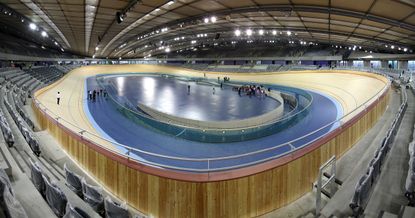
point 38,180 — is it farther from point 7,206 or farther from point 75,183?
point 7,206

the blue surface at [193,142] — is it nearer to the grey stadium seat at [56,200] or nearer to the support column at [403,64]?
the grey stadium seat at [56,200]

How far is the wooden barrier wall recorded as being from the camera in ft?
11.9

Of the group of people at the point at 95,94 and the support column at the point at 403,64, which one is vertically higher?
the support column at the point at 403,64

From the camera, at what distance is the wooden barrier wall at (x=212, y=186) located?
364cm

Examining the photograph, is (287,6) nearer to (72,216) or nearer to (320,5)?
(320,5)

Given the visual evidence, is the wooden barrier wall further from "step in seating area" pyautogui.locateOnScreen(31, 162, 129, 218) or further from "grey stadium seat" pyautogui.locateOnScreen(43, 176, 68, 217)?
"grey stadium seat" pyautogui.locateOnScreen(43, 176, 68, 217)

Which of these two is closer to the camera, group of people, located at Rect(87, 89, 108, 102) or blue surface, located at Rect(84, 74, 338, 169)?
blue surface, located at Rect(84, 74, 338, 169)

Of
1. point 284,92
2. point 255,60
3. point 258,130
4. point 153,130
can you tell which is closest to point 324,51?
point 255,60

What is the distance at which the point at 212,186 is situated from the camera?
3617 millimetres

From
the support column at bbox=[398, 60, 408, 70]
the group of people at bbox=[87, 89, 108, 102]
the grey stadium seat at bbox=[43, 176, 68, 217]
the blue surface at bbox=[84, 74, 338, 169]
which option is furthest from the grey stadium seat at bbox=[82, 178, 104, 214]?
the support column at bbox=[398, 60, 408, 70]

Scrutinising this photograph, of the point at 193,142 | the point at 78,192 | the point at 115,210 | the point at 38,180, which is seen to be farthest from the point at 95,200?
the point at 193,142

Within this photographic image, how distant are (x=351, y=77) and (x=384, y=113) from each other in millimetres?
11623

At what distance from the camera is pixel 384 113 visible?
893 cm

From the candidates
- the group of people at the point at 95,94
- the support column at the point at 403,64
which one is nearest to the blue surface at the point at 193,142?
the group of people at the point at 95,94
